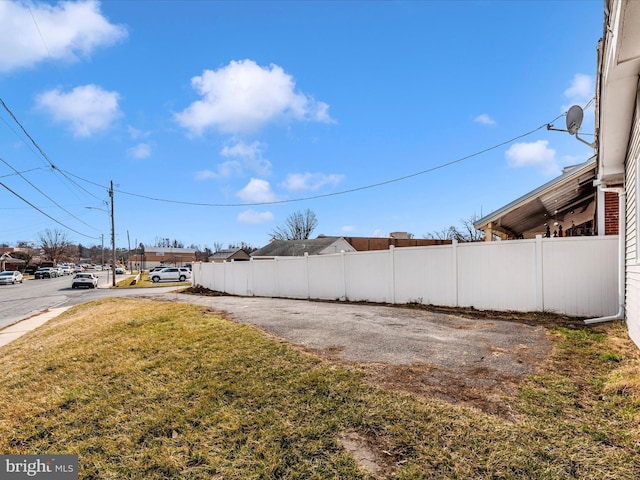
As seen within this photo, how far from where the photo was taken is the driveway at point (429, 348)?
3.49m

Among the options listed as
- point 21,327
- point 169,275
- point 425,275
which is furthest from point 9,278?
→ point 425,275

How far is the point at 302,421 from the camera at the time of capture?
302cm

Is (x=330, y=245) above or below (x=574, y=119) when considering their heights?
below

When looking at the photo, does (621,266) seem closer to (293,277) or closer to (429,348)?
(429,348)

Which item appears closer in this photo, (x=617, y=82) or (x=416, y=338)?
(x=617, y=82)

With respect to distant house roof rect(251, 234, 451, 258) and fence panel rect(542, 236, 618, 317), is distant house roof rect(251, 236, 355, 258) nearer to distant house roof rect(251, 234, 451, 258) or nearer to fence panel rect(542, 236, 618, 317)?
distant house roof rect(251, 234, 451, 258)

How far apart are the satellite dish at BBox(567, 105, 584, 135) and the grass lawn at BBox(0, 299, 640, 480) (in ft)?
13.6

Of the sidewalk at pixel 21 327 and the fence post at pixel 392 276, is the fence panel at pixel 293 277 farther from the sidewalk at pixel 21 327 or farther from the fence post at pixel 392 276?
the sidewalk at pixel 21 327

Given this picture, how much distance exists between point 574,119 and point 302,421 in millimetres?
7676

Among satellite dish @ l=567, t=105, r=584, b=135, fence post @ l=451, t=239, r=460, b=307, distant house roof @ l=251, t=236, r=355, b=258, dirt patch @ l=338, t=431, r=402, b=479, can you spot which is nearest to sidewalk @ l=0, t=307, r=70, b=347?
dirt patch @ l=338, t=431, r=402, b=479

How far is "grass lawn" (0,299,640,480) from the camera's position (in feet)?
7.87

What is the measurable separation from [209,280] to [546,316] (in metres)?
17.4

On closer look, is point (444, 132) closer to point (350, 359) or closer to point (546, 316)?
point (546, 316)

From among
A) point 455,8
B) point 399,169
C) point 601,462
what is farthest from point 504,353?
point 399,169
